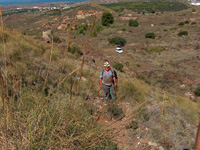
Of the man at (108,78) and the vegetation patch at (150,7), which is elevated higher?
the vegetation patch at (150,7)

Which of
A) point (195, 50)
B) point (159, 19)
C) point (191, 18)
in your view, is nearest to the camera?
point (195, 50)

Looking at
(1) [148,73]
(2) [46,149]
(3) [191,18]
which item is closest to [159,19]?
(3) [191,18]

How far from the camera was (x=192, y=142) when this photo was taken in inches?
145

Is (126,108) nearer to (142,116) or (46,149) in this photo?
(142,116)

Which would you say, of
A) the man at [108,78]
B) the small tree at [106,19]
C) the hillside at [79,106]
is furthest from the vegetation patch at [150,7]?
the man at [108,78]

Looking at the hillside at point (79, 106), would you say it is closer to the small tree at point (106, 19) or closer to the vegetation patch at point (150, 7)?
the small tree at point (106, 19)

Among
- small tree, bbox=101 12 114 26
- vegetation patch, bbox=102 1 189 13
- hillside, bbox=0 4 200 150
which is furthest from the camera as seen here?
vegetation patch, bbox=102 1 189 13

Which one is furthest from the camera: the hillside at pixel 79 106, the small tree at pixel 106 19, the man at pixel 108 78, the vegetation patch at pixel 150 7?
the vegetation patch at pixel 150 7

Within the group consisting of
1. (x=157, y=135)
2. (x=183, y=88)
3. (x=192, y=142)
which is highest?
(x=157, y=135)

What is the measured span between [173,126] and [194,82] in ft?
33.0

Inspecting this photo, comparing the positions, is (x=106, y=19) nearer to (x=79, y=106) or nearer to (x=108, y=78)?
(x=108, y=78)

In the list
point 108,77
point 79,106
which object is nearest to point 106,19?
point 108,77

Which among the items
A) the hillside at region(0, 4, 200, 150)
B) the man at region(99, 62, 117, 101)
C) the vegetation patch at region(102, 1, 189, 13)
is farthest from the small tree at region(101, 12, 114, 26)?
the vegetation patch at region(102, 1, 189, 13)

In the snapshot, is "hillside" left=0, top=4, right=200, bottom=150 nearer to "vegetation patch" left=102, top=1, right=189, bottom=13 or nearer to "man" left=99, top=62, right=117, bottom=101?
"man" left=99, top=62, right=117, bottom=101
